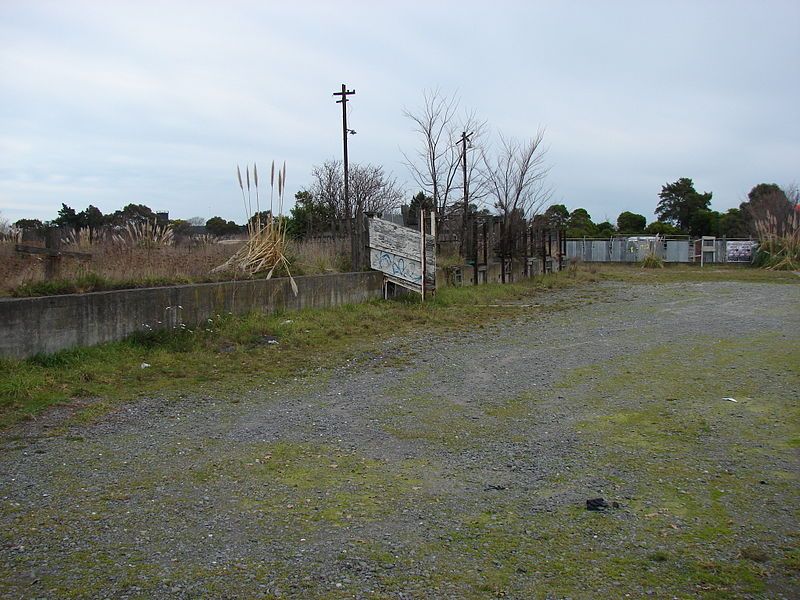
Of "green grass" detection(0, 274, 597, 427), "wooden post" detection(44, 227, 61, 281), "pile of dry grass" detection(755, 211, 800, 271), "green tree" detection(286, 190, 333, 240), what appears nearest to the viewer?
"green grass" detection(0, 274, 597, 427)

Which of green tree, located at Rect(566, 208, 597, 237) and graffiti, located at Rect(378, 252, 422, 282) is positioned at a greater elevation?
green tree, located at Rect(566, 208, 597, 237)

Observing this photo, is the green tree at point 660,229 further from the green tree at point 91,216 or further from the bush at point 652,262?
the green tree at point 91,216

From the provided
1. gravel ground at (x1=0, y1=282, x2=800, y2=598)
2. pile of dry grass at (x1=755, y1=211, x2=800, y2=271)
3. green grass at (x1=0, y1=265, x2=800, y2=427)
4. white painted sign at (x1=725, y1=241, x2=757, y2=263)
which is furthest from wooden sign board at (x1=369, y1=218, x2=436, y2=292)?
white painted sign at (x1=725, y1=241, x2=757, y2=263)

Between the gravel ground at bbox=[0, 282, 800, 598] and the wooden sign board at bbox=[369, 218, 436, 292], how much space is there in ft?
22.2

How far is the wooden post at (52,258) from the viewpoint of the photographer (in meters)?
8.22

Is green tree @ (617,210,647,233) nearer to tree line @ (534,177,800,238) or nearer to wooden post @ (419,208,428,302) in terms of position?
tree line @ (534,177,800,238)

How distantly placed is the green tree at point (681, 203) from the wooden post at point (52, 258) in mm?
53518

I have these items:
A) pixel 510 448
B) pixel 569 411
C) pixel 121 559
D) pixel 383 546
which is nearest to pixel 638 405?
pixel 569 411

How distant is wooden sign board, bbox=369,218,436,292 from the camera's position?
47.2 ft

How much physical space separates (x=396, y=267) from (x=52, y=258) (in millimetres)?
7418

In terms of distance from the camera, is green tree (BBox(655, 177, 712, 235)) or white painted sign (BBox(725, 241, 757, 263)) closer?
white painted sign (BBox(725, 241, 757, 263))

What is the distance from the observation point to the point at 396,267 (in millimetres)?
14492

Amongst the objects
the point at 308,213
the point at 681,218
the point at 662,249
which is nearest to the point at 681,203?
the point at 681,218

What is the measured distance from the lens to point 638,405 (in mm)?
6367
